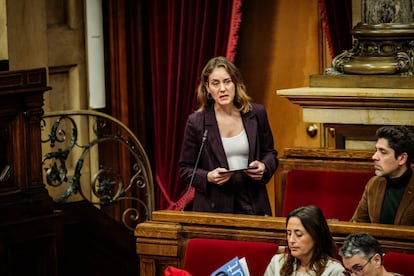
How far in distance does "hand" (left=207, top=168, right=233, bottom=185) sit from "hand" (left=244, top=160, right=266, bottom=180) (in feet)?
0.30

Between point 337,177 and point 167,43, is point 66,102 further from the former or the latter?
point 337,177

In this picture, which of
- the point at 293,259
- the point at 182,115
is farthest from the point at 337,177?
the point at 182,115

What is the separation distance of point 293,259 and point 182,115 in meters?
3.54

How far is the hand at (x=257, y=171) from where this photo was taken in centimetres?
569

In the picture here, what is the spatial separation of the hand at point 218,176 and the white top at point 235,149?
0.36ft

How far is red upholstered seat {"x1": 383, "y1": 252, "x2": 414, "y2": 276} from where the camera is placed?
4797 mm

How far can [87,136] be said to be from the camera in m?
8.34

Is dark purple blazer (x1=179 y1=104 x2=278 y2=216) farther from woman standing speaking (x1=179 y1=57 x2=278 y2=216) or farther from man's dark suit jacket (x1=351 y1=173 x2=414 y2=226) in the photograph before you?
man's dark suit jacket (x1=351 y1=173 x2=414 y2=226)

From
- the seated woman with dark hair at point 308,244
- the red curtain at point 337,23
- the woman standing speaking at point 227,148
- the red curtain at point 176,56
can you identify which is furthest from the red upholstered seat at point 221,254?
the red curtain at point 176,56

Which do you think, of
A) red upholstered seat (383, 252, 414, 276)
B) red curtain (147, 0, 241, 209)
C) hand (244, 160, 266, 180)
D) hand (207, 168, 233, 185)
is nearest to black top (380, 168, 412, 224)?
red upholstered seat (383, 252, 414, 276)

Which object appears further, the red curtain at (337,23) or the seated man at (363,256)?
the red curtain at (337,23)

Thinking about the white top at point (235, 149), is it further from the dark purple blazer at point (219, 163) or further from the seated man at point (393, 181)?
the seated man at point (393, 181)

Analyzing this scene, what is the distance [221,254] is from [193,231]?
0.84 feet

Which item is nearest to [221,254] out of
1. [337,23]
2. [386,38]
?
[386,38]
